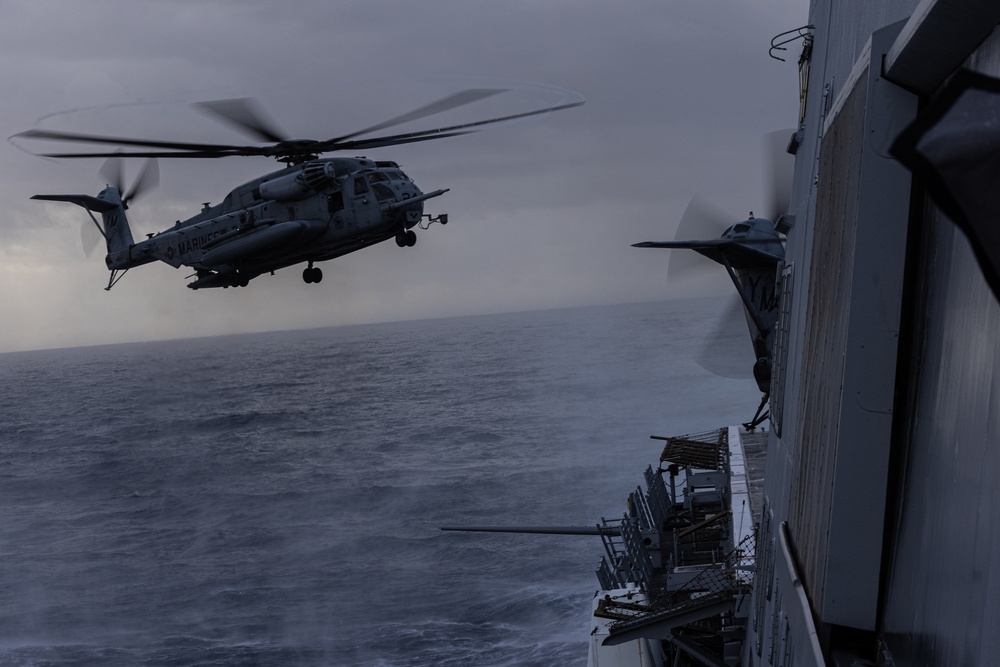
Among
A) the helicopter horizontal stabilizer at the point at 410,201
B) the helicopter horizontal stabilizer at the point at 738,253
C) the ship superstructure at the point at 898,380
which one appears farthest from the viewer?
the helicopter horizontal stabilizer at the point at 410,201

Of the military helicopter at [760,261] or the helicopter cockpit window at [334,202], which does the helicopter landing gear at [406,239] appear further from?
the military helicopter at [760,261]

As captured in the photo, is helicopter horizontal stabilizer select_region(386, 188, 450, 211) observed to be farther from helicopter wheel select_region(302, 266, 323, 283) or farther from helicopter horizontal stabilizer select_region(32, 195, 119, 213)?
helicopter horizontal stabilizer select_region(32, 195, 119, 213)

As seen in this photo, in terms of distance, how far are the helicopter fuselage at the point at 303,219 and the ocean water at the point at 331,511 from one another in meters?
14.4

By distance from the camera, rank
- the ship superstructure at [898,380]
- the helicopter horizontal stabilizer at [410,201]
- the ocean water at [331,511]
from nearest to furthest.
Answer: the ship superstructure at [898,380] < the helicopter horizontal stabilizer at [410,201] < the ocean water at [331,511]

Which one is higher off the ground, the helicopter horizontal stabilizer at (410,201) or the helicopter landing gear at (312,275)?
the helicopter horizontal stabilizer at (410,201)

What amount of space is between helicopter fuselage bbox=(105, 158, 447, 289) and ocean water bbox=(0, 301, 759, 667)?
14358 millimetres

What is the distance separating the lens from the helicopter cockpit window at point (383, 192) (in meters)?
20.1

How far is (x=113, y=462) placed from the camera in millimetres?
66500

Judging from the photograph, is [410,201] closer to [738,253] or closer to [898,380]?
[738,253]

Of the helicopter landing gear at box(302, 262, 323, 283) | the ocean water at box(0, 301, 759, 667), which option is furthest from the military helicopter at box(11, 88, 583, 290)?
the ocean water at box(0, 301, 759, 667)

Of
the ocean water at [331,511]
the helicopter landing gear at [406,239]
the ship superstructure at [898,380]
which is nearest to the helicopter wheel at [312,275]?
the helicopter landing gear at [406,239]

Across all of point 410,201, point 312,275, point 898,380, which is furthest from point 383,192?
point 898,380

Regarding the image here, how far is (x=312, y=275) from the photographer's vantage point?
21484 mm

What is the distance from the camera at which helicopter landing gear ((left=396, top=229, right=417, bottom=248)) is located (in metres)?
20.3
